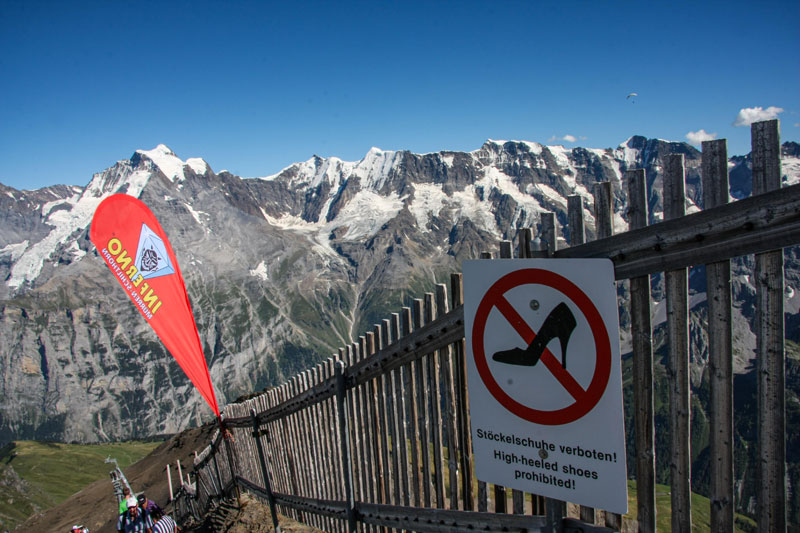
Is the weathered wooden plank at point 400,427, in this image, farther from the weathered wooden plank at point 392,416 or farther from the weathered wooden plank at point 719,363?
the weathered wooden plank at point 719,363

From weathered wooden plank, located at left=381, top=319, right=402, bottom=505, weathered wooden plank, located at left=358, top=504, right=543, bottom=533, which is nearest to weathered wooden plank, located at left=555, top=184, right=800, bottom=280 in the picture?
weathered wooden plank, located at left=358, top=504, right=543, bottom=533

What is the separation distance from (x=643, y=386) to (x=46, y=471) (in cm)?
18203

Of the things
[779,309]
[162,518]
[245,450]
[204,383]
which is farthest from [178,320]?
[779,309]

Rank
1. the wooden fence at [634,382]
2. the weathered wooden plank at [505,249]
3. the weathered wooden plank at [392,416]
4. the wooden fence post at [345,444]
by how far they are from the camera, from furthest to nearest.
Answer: the wooden fence post at [345,444] < the weathered wooden plank at [392,416] < the weathered wooden plank at [505,249] < the wooden fence at [634,382]

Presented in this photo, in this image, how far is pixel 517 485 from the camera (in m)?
4.13

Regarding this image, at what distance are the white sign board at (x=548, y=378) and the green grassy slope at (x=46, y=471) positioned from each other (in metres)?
122

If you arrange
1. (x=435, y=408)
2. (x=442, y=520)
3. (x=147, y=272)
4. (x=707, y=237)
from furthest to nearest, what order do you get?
(x=147, y=272) < (x=435, y=408) < (x=442, y=520) < (x=707, y=237)

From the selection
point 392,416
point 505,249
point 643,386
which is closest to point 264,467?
point 392,416

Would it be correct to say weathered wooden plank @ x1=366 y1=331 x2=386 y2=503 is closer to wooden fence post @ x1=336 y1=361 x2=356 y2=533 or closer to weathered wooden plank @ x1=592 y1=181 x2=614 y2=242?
wooden fence post @ x1=336 y1=361 x2=356 y2=533

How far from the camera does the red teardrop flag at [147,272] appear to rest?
43.5 feet

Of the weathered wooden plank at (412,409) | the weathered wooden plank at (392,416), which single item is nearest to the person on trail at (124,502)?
the weathered wooden plank at (392,416)

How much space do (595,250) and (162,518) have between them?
40.2 ft

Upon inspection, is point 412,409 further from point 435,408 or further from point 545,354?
point 545,354

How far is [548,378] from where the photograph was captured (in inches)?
150
